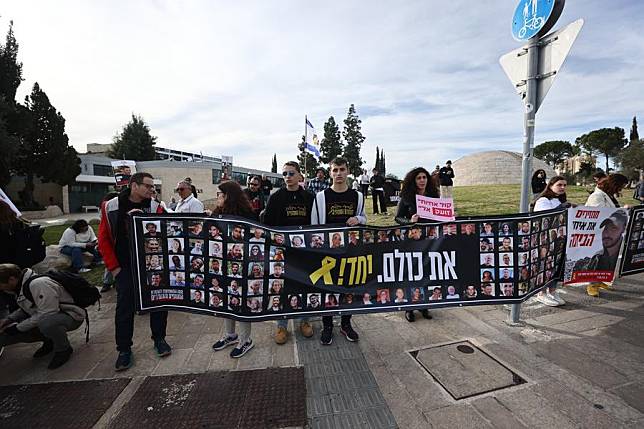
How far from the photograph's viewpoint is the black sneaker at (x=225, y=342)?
3.25 m

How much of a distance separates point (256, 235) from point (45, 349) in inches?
107

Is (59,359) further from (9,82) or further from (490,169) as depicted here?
(490,169)

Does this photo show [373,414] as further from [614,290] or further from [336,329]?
[614,290]

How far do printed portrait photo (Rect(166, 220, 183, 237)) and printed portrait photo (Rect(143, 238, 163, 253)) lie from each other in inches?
5.8

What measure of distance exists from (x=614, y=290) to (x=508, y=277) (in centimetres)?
308

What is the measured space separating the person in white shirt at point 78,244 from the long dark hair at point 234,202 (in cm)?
509

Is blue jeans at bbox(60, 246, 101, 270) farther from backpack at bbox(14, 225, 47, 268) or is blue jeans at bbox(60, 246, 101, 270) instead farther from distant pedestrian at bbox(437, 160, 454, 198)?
distant pedestrian at bbox(437, 160, 454, 198)

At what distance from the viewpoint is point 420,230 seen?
312 cm

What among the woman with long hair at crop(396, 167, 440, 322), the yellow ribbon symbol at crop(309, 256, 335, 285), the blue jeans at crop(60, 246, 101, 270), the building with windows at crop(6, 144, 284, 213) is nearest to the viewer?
the yellow ribbon symbol at crop(309, 256, 335, 285)

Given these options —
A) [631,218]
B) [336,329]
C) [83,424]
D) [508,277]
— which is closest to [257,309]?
[336,329]

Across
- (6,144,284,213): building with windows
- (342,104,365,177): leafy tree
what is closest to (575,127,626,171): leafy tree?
(342,104,365,177): leafy tree

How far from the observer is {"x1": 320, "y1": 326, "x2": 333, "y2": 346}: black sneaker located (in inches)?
129

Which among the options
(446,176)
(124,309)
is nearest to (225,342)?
(124,309)

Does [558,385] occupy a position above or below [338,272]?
below
